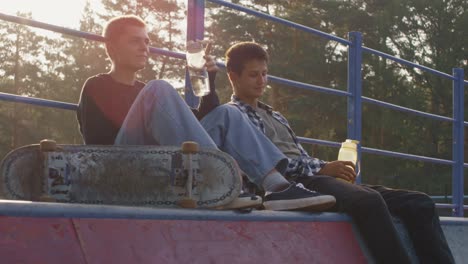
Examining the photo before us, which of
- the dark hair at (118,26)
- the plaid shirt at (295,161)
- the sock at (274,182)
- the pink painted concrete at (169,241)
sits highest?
the dark hair at (118,26)

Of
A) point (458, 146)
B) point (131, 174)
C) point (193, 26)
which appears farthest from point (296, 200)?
point (458, 146)

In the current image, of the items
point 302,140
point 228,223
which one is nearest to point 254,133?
point 228,223

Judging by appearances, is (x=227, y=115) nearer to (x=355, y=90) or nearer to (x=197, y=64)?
(x=197, y=64)

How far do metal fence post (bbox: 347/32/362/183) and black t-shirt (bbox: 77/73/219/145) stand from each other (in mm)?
2118

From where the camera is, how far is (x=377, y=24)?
27172 mm

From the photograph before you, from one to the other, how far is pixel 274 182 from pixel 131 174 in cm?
63

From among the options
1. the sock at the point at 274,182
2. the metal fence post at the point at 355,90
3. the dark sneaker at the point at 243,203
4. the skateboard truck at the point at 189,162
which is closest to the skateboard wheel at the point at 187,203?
the skateboard truck at the point at 189,162

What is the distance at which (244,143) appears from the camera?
2.62m

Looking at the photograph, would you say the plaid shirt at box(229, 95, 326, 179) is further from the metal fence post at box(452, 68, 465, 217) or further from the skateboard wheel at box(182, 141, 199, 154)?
the metal fence post at box(452, 68, 465, 217)

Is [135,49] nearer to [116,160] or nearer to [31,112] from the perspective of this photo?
[116,160]

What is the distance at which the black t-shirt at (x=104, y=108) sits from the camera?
9.31 feet

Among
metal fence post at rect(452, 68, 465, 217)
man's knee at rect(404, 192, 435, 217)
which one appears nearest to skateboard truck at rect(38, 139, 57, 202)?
man's knee at rect(404, 192, 435, 217)

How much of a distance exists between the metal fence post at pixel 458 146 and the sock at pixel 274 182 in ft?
12.4

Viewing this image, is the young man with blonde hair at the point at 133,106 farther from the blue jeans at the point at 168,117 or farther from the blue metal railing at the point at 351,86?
the blue metal railing at the point at 351,86
